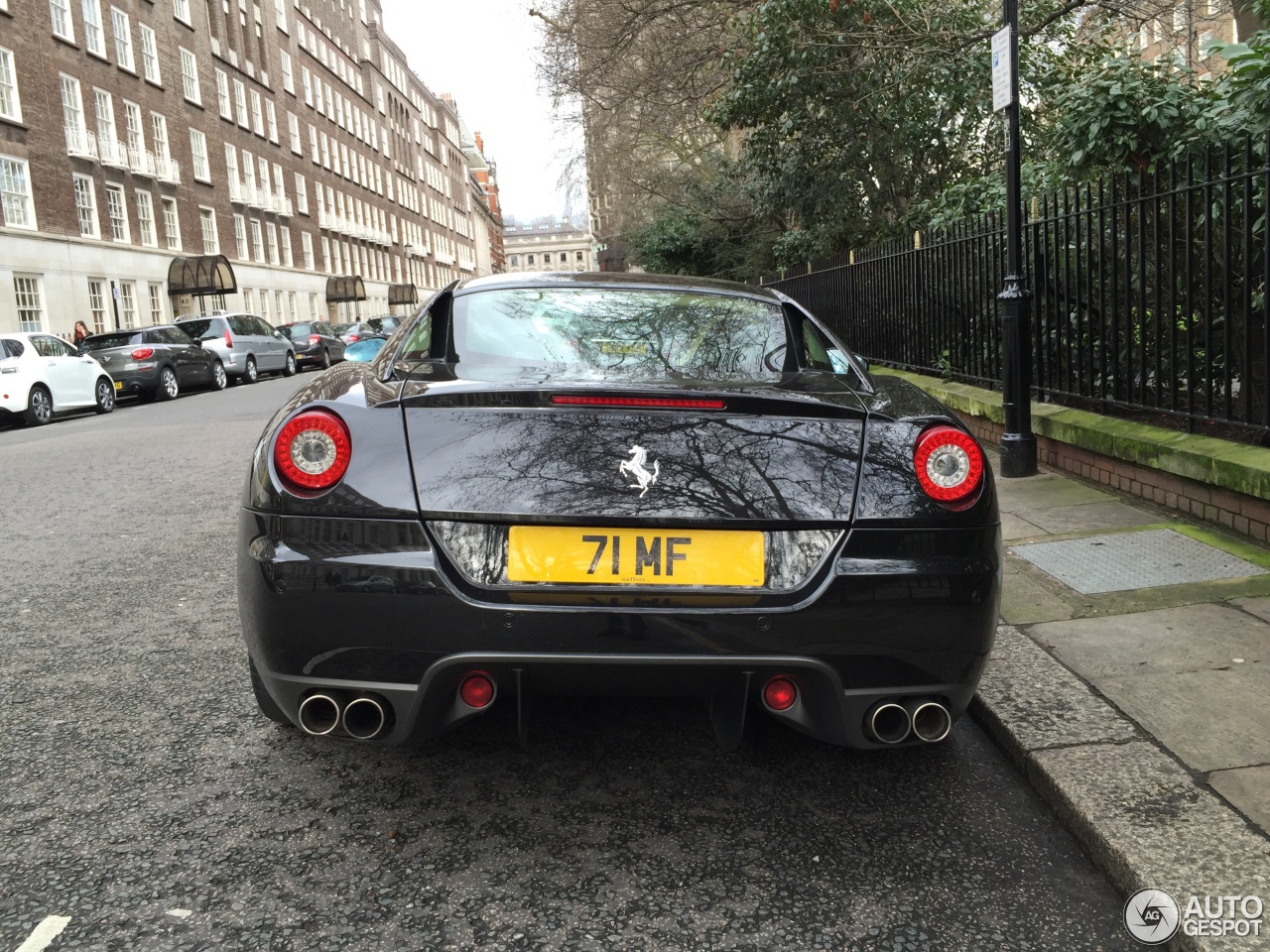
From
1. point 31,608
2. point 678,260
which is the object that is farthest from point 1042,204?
point 678,260

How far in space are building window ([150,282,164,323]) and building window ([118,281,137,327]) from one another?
1183 millimetres

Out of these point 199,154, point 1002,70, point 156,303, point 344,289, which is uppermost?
point 199,154

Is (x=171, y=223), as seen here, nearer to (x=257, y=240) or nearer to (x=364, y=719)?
(x=257, y=240)

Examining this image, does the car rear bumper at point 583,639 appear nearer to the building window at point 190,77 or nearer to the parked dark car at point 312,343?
the parked dark car at point 312,343

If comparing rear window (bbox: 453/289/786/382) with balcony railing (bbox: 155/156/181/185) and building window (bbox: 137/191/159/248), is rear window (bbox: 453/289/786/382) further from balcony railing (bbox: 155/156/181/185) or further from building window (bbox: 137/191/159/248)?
balcony railing (bbox: 155/156/181/185)

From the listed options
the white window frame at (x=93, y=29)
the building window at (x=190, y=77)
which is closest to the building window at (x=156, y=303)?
the white window frame at (x=93, y=29)

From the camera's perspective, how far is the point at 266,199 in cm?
4531

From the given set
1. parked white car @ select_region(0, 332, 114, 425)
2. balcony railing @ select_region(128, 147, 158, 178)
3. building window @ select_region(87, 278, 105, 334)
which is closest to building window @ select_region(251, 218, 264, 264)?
balcony railing @ select_region(128, 147, 158, 178)

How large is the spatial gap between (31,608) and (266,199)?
145 ft

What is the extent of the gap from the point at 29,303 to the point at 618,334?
96.3 feet

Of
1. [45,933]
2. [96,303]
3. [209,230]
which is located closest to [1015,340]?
[45,933]

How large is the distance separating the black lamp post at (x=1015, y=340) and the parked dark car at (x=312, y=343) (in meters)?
25.9

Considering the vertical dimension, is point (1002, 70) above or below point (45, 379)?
above

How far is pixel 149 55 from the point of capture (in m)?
35.6
